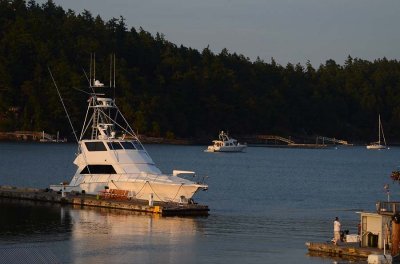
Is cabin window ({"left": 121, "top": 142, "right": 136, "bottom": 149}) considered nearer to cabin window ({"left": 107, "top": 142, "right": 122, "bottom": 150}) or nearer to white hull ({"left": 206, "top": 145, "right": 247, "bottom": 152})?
cabin window ({"left": 107, "top": 142, "right": 122, "bottom": 150})

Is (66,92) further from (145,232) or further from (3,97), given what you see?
(145,232)

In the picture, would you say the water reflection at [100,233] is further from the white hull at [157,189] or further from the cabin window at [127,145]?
the cabin window at [127,145]

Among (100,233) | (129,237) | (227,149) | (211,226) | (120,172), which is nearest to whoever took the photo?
(129,237)

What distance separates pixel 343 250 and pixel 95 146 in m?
24.2

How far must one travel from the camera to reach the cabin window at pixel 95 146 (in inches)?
2491

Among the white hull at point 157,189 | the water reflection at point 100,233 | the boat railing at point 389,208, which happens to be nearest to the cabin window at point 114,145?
the white hull at point 157,189

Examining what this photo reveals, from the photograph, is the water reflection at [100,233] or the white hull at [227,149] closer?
the water reflection at [100,233]

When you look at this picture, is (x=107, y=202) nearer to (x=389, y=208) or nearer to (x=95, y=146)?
(x=95, y=146)

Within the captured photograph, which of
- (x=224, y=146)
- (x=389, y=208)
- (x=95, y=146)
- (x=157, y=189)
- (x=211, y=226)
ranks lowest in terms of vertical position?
(x=211, y=226)

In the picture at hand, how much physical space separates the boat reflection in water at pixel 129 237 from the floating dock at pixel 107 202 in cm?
62

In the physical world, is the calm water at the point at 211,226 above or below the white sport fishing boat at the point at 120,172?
below

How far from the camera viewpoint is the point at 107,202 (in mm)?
59812

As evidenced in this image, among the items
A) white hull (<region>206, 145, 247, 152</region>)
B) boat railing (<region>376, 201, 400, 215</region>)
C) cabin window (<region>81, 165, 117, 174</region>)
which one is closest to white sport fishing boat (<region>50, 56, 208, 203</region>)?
cabin window (<region>81, 165, 117, 174</region>)

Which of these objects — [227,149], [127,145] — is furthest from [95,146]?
[227,149]
